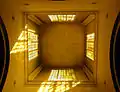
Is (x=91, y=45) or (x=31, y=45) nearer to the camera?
(x=31, y=45)

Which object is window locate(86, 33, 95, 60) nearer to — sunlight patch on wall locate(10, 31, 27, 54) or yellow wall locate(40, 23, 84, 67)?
yellow wall locate(40, 23, 84, 67)

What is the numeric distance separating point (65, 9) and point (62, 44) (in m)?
3.43

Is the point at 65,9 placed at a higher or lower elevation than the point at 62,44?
higher

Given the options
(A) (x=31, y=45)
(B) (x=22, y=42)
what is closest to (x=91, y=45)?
Answer: (A) (x=31, y=45)

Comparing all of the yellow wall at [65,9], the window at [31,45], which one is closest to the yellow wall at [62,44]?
the window at [31,45]

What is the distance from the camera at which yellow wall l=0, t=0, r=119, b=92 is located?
8.49 feet

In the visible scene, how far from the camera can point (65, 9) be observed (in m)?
3.30

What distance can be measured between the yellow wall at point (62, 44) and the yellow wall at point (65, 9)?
3.16 meters

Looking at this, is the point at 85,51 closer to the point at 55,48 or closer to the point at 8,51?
the point at 55,48

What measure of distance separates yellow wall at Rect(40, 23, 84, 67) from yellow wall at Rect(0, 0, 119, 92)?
3158mm

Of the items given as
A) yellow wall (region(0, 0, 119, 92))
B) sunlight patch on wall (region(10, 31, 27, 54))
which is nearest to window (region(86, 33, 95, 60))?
yellow wall (region(0, 0, 119, 92))

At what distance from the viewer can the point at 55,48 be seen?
6.67 m

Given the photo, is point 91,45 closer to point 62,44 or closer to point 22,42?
point 62,44

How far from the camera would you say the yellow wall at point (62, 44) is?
6.63m
